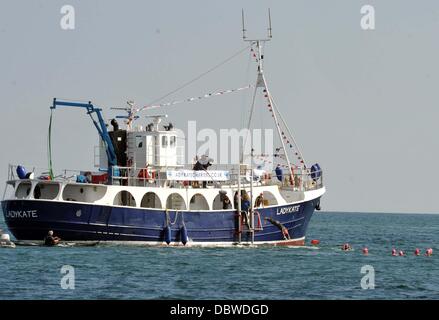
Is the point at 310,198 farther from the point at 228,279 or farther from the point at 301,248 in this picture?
the point at 228,279

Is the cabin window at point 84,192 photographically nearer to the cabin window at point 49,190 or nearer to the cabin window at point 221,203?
the cabin window at point 49,190

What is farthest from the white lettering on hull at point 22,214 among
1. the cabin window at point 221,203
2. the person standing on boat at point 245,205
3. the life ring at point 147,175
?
the person standing on boat at point 245,205

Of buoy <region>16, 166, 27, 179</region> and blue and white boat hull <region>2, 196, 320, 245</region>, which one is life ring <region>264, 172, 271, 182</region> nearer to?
blue and white boat hull <region>2, 196, 320, 245</region>

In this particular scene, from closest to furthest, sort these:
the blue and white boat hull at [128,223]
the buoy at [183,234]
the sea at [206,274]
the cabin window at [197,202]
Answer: the sea at [206,274]
the blue and white boat hull at [128,223]
the buoy at [183,234]
the cabin window at [197,202]

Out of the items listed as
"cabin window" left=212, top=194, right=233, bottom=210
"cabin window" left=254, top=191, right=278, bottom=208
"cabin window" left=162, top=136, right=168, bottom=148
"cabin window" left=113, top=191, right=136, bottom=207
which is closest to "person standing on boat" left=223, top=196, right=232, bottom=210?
"cabin window" left=212, top=194, right=233, bottom=210

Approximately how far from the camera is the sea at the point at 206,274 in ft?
138

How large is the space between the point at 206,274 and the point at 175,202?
535 inches

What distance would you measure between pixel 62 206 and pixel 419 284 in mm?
17768

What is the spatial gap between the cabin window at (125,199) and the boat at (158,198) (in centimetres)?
5

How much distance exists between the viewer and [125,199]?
59.1 m

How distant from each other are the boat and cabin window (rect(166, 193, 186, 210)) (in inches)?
2.1

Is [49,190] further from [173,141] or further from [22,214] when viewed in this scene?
[173,141]
